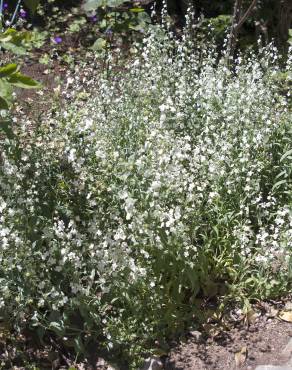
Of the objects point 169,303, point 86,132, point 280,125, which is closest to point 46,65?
point 86,132

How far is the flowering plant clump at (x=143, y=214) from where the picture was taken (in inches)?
120

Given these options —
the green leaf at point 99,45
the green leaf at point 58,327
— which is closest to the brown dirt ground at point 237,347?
the green leaf at point 58,327

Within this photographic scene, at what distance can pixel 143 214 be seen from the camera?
3094 mm

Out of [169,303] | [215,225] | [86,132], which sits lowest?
[169,303]

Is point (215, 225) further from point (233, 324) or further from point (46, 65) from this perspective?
point (46, 65)

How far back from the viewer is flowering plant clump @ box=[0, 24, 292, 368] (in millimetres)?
3061

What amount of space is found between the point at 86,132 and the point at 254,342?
161 cm

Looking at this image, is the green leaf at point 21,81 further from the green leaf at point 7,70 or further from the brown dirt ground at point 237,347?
the brown dirt ground at point 237,347

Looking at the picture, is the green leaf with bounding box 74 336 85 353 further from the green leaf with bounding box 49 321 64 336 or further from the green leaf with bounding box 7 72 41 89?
the green leaf with bounding box 7 72 41 89

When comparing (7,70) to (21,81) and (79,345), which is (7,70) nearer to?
(21,81)

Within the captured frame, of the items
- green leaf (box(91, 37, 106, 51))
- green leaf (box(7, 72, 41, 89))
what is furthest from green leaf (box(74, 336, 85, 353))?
green leaf (box(91, 37, 106, 51))

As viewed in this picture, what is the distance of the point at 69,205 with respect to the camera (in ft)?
12.1

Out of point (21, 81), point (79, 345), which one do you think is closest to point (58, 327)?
point (79, 345)

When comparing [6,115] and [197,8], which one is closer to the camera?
[6,115]
